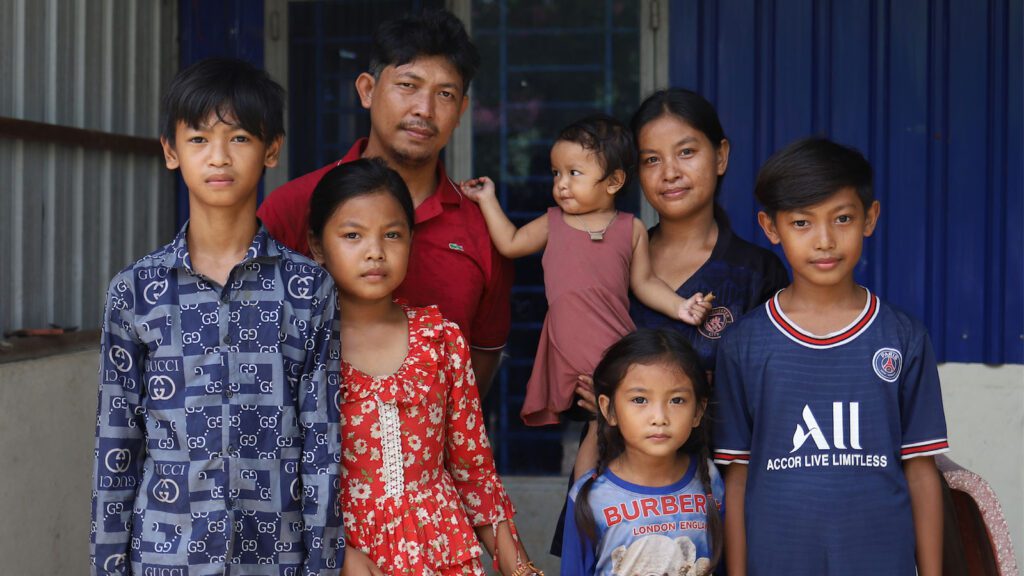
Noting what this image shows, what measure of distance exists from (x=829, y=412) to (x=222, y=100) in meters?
1.57

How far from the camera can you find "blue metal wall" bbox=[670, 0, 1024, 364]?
444cm

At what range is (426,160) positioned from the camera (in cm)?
306

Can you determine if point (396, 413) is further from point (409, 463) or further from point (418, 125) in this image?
point (418, 125)

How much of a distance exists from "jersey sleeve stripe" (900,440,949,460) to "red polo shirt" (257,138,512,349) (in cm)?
125

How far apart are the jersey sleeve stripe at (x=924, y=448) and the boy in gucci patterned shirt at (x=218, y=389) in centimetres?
133

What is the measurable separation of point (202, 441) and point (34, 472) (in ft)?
5.93

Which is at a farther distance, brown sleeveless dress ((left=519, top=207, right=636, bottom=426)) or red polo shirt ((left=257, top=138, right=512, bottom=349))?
red polo shirt ((left=257, top=138, right=512, bottom=349))

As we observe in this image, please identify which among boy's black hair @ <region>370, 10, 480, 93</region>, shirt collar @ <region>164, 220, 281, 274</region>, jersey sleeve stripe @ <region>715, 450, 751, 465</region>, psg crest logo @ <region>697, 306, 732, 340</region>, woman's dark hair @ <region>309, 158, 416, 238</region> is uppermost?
boy's black hair @ <region>370, 10, 480, 93</region>

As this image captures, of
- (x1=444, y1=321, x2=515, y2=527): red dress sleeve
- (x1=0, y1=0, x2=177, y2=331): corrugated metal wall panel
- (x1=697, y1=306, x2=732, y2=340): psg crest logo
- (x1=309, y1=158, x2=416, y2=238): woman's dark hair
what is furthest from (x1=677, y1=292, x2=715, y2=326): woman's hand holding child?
(x1=0, y1=0, x2=177, y2=331): corrugated metal wall panel

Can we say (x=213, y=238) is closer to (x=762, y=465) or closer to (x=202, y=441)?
(x=202, y=441)

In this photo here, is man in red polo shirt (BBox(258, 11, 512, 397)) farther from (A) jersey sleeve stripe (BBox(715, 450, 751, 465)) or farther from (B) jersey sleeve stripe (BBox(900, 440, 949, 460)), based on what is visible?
(B) jersey sleeve stripe (BBox(900, 440, 949, 460))

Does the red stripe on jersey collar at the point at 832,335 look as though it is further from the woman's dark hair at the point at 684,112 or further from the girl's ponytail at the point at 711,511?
the woman's dark hair at the point at 684,112

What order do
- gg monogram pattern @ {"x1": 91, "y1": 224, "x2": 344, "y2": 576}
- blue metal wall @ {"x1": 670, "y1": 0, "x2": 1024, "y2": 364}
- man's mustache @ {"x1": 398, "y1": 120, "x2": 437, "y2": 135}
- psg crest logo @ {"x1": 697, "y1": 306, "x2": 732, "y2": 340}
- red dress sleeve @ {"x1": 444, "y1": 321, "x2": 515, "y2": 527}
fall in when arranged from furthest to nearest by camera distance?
1. blue metal wall @ {"x1": 670, "y1": 0, "x2": 1024, "y2": 364}
2. man's mustache @ {"x1": 398, "y1": 120, "x2": 437, "y2": 135}
3. psg crest logo @ {"x1": 697, "y1": 306, "x2": 732, "y2": 340}
4. red dress sleeve @ {"x1": 444, "y1": 321, "x2": 515, "y2": 527}
5. gg monogram pattern @ {"x1": 91, "y1": 224, "x2": 344, "y2": 576}

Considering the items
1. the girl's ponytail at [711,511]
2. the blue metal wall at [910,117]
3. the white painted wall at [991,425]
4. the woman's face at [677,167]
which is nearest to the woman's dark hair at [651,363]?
the girl's ponytail at [711,511]
